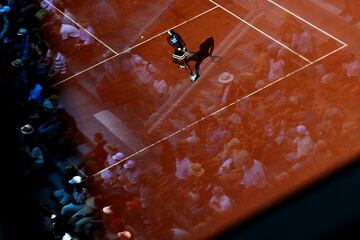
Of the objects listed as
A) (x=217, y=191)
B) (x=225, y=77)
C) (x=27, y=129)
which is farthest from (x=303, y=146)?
(x=27, y=129)

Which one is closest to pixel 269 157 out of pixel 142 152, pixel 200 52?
pixel 142 152

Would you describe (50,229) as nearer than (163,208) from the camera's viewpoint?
Yes

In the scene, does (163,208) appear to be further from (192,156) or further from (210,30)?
(210,30)

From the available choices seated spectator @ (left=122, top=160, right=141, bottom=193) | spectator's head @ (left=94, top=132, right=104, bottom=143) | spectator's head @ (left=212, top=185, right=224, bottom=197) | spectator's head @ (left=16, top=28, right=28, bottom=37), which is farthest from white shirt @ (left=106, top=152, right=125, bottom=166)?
spectator's head @ (left=16, top=28, right=28, bottom=37)

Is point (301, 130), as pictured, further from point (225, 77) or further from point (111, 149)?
point (111, 149)

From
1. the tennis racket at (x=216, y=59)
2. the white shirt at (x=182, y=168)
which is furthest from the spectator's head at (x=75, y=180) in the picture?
the tennis racket at (x=216, y=59)

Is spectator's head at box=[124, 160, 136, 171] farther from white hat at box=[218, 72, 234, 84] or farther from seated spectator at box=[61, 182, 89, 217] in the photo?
white hat at box=[218, 72, 234, 84]
